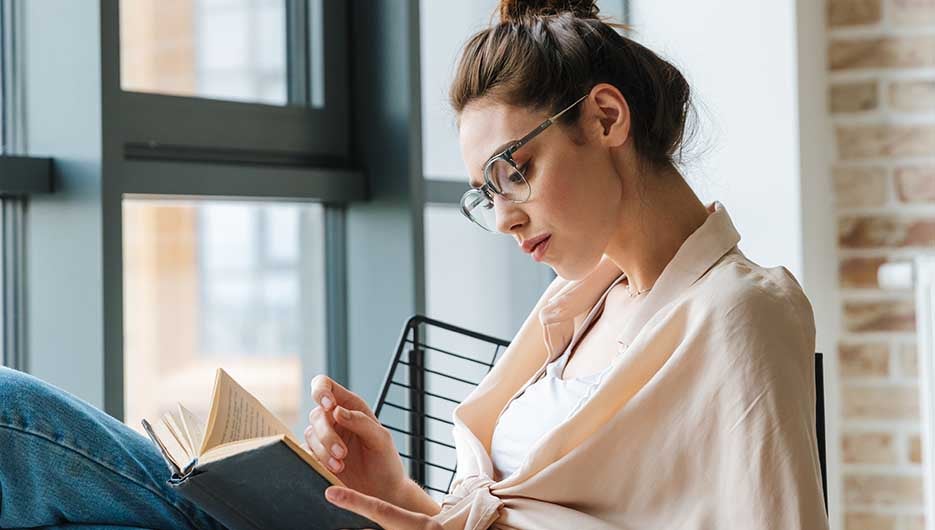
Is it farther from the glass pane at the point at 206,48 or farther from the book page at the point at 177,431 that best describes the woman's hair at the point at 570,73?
the glass pane at the point at 206,48

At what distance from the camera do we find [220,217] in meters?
2.22

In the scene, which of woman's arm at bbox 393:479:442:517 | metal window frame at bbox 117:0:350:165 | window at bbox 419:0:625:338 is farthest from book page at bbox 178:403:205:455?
window at bbox 419:0:625:338

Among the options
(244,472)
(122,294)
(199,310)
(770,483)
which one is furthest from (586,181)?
(199,310)

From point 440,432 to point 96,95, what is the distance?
1.14 metres

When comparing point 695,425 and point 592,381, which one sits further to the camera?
point 592,381

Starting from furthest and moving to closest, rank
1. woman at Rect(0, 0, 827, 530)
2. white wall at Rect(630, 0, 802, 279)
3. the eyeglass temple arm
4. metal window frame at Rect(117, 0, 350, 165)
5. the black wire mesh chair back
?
white wall at Rect(630, 0, 802, 279) < the black wire mesh chair back < metal window frame at Rect(117, 0, 350, 165) < the eyeglass temple arm < woman at Rect(0, 0, 827, 530)

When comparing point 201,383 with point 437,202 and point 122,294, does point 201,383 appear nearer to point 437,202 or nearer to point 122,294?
point 122,294

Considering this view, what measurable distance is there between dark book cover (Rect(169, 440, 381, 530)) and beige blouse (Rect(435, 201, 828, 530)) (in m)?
0.19

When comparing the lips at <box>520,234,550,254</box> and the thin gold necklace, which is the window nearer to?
the thin gold necklace

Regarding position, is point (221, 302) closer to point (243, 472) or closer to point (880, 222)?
point (243, 472)

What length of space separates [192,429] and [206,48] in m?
1.07

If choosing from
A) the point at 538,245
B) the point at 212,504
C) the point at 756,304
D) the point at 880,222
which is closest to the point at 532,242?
the point at 538,245

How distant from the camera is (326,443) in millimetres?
1415

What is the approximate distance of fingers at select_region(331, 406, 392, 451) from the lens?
1.43m
